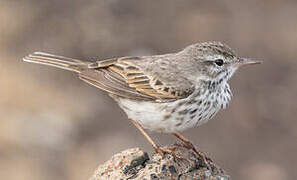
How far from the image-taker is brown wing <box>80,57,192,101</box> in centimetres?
856

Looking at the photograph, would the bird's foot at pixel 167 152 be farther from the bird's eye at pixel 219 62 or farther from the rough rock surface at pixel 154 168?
the bird's eye at pixel 219 62

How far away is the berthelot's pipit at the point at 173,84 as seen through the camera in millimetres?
8258

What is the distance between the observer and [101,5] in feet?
55.3

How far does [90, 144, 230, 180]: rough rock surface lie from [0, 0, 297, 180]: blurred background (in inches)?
231

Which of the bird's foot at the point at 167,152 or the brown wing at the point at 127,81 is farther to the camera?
the brown wing at the point at 127,81

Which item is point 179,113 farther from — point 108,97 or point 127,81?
point 108,97

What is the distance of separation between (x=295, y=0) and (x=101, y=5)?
524 cm

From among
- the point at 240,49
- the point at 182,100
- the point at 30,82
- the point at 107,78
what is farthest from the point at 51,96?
the point at 182,100

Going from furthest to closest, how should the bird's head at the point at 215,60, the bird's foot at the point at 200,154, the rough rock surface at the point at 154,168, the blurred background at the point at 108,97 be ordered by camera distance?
the blurred background at the point at 108,97 < the bird's head at the point at 215,60 < the bird's foot at the point at 200,154 < the rough rock surface at the point at 154,168

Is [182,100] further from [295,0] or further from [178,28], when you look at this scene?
[295,0]

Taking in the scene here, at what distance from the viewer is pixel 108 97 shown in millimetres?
14648

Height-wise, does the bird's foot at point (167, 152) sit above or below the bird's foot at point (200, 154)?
above

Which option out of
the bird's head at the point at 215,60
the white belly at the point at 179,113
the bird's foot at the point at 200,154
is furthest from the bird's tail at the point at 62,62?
the bird's foot at the point at 200,154

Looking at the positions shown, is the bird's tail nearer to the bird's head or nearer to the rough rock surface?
the bird's head
